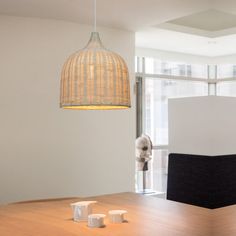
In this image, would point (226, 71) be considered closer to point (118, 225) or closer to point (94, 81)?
point (94, 81)

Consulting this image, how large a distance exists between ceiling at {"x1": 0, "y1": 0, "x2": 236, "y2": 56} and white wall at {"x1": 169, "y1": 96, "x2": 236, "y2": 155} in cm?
95

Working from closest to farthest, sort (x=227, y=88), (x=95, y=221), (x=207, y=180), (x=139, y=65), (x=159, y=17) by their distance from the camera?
(x=95, y=221) < (x=207, y=180) < (x=159, y=17) < (x=139, y=65) < (x=227, y=88)

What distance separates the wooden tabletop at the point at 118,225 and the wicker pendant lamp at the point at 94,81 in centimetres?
71

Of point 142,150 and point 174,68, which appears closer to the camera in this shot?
point 142,150

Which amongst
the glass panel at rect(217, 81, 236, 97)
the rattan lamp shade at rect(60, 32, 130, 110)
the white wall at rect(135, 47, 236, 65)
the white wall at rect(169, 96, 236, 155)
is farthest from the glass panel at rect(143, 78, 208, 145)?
the rattan lamp shade at rect(60, 32, 130, 110)

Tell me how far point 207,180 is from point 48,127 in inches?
78.0

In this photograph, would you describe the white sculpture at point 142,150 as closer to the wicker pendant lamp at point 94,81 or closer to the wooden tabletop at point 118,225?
the wooden tabletop at point 118,225

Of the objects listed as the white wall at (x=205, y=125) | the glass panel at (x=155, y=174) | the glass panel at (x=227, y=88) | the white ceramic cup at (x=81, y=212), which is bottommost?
the glass panel at (x=155, y=174)

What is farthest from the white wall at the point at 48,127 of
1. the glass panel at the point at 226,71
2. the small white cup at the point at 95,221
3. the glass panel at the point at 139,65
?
the glass panel at the point at 226,71

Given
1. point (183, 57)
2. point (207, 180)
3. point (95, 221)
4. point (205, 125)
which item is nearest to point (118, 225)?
point (95, 221)

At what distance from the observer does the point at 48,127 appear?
15.2 ft

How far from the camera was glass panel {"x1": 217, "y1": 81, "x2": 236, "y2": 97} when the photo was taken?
7273 mm

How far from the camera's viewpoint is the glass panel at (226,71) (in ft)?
23.9

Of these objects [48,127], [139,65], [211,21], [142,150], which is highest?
[211,21]
